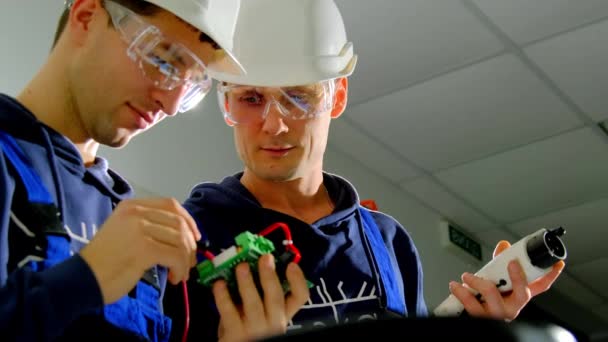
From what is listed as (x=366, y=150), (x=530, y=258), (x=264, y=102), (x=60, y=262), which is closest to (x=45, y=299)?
(x=60, y=262)

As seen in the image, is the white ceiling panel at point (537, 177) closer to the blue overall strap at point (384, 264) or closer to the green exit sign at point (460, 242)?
the green exit sign at point (460, 242)

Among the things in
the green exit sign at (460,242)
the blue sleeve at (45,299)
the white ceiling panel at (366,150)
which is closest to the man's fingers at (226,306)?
the blue sleeve at (45,299)

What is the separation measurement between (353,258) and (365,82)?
2302mm

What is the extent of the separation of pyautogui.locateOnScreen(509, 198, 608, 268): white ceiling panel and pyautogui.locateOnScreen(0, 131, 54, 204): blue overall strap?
170 inches

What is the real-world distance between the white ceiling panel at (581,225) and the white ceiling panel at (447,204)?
205 millimetres

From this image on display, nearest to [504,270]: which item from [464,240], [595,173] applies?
[595,173]

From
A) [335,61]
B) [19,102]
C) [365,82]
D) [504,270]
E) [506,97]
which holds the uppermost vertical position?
[506,97]

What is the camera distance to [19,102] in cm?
171

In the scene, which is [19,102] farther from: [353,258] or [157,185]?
[157,185]

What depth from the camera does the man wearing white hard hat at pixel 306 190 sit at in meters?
2.03

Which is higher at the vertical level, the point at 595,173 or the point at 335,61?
the point at 595,173

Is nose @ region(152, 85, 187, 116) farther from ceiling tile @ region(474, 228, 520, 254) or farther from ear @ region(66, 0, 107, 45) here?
ceiling tile @ region(474, 228, 520, 254)

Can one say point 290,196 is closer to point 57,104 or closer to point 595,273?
point 57,104

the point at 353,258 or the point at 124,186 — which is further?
the point at 353,258
